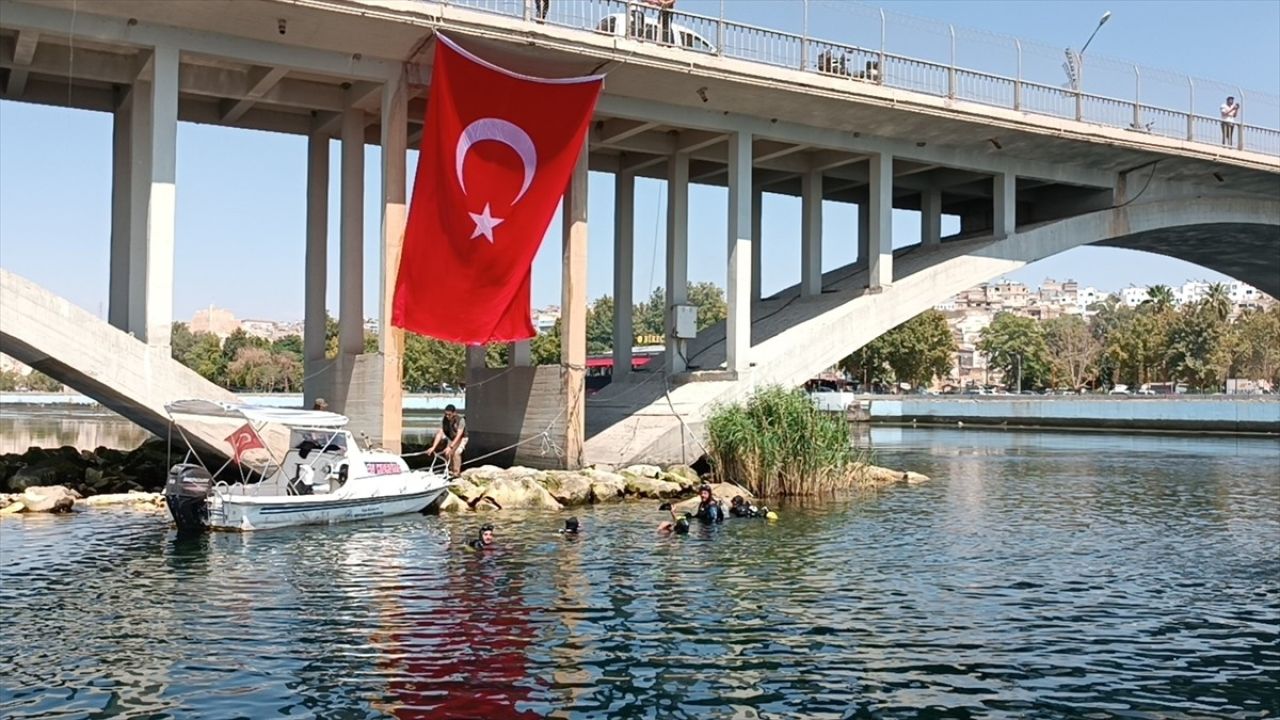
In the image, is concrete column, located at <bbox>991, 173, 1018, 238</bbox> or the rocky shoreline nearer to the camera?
the rocky shoreline

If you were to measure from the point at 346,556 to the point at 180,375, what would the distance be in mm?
8013

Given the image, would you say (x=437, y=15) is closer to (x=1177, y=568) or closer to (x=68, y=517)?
(x=68, y=517)

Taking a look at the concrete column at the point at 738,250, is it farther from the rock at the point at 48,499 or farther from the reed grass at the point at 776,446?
the rock at the point at 48,499

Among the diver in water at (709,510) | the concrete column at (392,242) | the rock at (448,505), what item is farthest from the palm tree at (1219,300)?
the rock at (448,505)

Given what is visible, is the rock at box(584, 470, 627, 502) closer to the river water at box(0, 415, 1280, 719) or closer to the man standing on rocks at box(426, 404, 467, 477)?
the river water at box(0, 415, 1280, 719)

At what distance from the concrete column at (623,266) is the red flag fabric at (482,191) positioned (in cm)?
950

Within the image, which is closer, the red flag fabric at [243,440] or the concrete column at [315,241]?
the red flag fabric at [243,440]

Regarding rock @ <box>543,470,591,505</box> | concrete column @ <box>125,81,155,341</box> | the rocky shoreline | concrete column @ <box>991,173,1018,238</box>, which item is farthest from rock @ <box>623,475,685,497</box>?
concrete column @ <box>991,173,1018,238</box>

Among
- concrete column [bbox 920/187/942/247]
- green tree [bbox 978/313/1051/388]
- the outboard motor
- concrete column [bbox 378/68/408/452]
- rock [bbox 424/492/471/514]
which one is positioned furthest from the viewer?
green tree [bbox 978/313/1051/388]

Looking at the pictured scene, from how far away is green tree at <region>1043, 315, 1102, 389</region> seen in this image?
12912 centimetres

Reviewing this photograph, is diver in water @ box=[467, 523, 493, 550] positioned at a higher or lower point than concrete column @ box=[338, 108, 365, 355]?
lower

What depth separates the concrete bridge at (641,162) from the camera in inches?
1113

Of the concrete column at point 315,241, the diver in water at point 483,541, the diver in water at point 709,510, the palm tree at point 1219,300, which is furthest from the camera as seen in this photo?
the palm tree at point 1219,300

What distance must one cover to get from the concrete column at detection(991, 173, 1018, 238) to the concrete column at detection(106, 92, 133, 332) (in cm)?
2775
